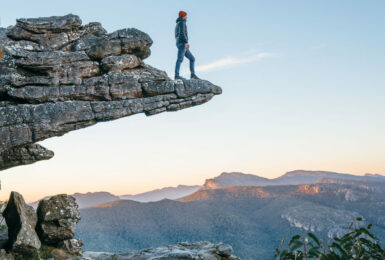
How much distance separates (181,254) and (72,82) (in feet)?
44.8

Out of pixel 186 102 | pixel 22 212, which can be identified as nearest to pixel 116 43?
pixel 186 102

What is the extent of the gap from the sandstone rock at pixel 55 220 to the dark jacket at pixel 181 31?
46.9ft

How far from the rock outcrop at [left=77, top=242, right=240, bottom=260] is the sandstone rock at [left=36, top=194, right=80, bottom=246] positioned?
89.4 inches

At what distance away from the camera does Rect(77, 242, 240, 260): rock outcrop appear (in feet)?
73.8

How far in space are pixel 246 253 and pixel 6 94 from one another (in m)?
178

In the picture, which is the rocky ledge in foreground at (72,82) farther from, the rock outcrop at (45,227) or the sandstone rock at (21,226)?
the rock outcrop at (45,227)

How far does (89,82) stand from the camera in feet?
75.7

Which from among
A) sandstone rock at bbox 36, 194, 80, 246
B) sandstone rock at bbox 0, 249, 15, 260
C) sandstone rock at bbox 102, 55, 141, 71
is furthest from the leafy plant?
sandstone rock at bbox 36, 194, 80, 246

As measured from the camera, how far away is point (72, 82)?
2286 cm

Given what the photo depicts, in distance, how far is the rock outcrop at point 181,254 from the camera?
73.8 ft

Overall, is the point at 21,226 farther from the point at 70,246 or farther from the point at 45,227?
the point at 70,246

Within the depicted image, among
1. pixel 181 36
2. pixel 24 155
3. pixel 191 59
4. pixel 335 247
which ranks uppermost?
pixel 181 36

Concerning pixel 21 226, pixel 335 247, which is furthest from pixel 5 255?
pixel 335 247

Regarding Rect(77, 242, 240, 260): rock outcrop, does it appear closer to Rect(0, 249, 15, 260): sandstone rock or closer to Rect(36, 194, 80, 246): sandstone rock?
Rect(36, 194, 80, 246): sandstone rock
